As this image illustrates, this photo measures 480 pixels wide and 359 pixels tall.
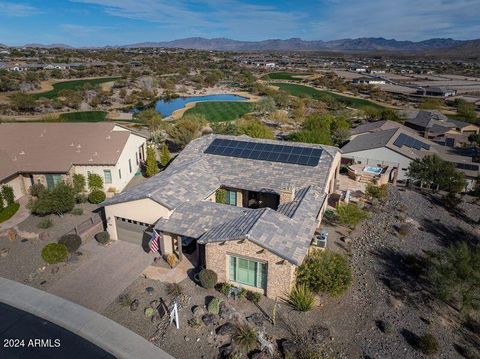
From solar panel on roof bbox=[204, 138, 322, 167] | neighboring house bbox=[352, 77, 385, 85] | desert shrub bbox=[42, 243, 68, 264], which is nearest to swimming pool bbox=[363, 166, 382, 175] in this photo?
solar panel on roof bbox=[204, 138, 322, 167]

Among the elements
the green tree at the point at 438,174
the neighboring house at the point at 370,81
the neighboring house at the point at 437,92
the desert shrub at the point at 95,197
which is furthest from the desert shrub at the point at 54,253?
the neighboring house at the point at 370,81

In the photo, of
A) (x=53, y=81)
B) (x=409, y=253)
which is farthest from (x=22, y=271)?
(x=53, y=81)

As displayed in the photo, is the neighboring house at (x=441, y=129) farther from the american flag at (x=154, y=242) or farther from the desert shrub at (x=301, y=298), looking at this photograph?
the american flag at (x=154, y=242)

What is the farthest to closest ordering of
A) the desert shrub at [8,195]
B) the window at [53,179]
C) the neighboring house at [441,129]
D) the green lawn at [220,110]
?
the green lawn at [220,110], the neighboring house at [441,129], the window at [53,179], the desert shrub at [8,195]

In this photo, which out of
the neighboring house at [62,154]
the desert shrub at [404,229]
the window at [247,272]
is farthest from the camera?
the neighboring house at [62,154]

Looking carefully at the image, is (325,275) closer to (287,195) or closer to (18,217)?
(287,195)

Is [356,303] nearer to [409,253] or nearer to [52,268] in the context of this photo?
[409,253]
